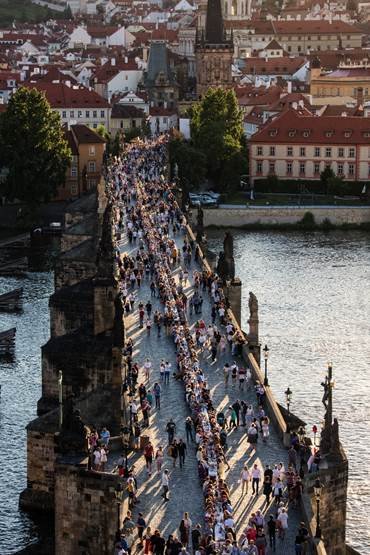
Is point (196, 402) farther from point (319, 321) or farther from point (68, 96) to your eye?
point (68, 96)

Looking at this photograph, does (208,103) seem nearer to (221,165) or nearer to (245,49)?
(221,165)

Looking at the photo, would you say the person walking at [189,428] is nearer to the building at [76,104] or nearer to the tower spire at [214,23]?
the building at [76,104]

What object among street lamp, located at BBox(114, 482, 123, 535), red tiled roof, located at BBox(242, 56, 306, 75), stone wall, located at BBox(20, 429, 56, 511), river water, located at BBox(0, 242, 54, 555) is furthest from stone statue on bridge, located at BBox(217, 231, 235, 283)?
red tiled roof, located at BBox(242, 56, 306, 75)

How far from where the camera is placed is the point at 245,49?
636ft

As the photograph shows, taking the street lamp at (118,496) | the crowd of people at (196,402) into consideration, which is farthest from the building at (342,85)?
the street lamp at (118,496)

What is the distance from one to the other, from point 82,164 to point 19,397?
5606cm

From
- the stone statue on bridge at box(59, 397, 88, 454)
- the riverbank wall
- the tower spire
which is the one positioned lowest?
the riverbank wall

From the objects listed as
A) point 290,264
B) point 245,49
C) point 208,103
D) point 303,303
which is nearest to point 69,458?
point 303,303

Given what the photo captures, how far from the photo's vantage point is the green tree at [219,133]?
108 m

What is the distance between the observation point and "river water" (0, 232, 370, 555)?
4141cm

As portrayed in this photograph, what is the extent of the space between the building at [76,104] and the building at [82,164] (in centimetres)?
1625

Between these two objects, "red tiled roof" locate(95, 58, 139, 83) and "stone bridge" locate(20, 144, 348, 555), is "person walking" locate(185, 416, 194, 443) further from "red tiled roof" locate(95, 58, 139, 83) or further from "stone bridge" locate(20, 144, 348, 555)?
"red tiled roof" locate(95, 58, 139, 83)

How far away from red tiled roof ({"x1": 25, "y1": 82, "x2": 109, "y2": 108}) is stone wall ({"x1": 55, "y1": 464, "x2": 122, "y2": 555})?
94016 millimetres

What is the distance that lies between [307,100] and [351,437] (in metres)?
79.9
